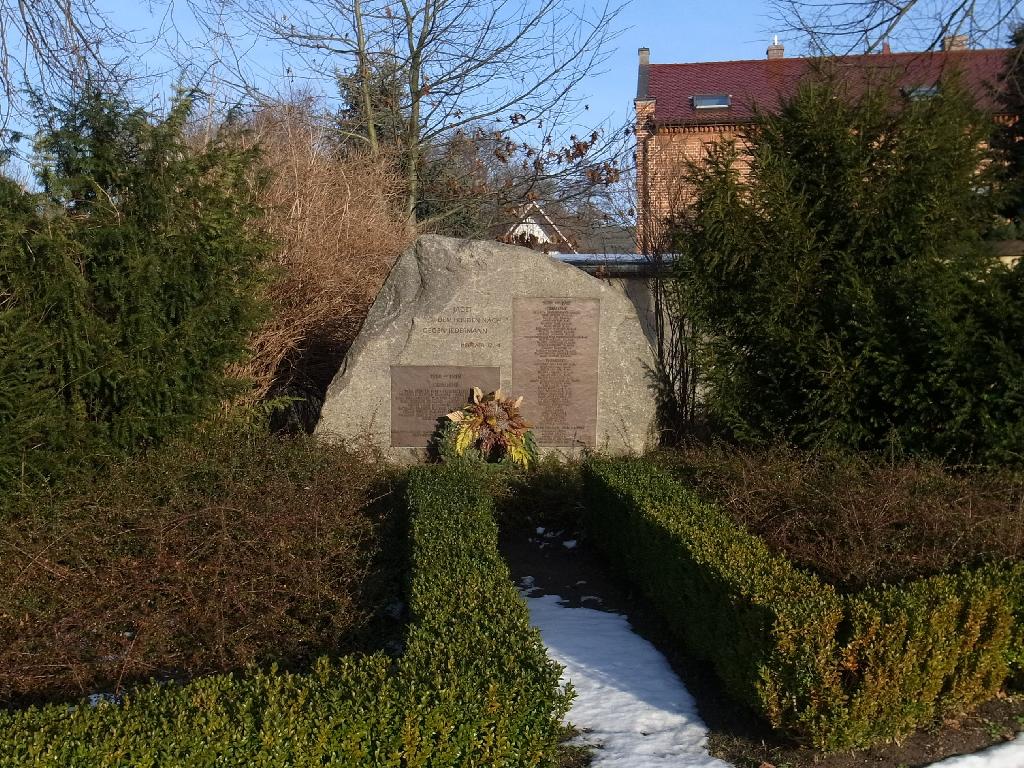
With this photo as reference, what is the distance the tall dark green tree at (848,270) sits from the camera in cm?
665

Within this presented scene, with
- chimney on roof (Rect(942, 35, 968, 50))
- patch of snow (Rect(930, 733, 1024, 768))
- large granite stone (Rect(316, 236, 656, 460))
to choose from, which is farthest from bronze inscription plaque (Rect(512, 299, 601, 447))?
patch of snow (Rect(930, 733, 1024, 768))

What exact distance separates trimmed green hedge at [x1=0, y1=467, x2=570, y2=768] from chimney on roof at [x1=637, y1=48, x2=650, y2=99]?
A: 23225mm

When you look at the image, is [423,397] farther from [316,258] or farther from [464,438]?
[316,258]

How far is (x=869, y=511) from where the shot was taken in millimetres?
5086

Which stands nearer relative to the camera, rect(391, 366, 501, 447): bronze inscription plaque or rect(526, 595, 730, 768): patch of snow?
rect(526, 595, 730, 768): patch of snow

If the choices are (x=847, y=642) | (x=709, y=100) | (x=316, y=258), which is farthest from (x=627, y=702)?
(x=709, y=100)

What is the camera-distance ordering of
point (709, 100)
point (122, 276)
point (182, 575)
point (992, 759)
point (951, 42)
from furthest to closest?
point (709, 100) < point (951, 42) < point (122, 276) < point (182, 575) < point (992, 759)

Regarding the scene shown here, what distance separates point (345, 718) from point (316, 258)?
23.2ft

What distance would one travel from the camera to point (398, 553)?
5484 mm

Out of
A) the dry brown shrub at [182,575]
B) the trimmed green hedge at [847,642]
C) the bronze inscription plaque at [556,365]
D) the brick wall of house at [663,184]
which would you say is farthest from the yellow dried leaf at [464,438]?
the trimmed green hedge at [847,642]

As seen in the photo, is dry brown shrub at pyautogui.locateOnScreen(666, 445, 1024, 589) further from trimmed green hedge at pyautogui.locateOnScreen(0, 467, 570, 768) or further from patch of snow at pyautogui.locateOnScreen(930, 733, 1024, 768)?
trimmed green hedge at pyautogui.locateOnScreen(0, 467, 570, 768)

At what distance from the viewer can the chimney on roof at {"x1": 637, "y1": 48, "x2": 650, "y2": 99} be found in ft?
82.4

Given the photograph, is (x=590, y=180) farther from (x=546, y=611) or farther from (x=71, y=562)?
(x=71, y=562)

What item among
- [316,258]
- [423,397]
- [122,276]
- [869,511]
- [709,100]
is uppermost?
[709,100]
